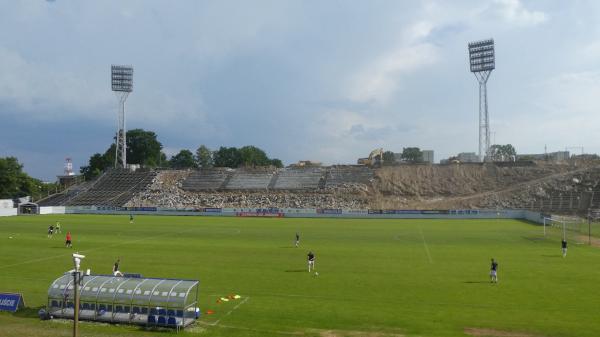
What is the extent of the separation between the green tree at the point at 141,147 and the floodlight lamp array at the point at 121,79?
152ft

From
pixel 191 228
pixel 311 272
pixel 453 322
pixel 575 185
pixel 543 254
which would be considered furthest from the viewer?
pixel 575 185

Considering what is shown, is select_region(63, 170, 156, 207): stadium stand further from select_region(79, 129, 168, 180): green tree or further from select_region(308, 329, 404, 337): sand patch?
select_region(308, 329, 404, 337): sand patch

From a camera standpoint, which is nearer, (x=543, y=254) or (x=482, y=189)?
(x=543, y=254)

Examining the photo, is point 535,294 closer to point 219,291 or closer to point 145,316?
point 219,291

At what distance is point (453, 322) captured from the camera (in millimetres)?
21688

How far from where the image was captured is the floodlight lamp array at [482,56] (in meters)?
118

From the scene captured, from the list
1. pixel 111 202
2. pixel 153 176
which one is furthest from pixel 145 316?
pixel 153 176

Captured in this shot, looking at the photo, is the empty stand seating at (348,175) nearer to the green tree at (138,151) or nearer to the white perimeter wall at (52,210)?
the white perimeter wall at (52,210)

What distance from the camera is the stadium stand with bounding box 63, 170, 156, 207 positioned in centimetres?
11844

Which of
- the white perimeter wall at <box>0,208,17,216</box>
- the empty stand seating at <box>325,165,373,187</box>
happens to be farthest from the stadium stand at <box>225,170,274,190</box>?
the white perimeter wall at <box>0,208,17,216</box>

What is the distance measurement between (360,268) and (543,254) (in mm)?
17620

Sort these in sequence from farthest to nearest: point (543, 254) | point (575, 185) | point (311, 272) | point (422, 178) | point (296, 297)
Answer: point (422, 178), point (575, 185), point (543, 254), point (311, 272), point (296, 297)

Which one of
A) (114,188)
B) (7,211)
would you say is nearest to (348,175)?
(114,188)

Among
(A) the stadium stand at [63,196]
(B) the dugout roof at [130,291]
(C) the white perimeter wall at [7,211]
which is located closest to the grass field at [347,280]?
(B) the dugout roof at [130,291]
